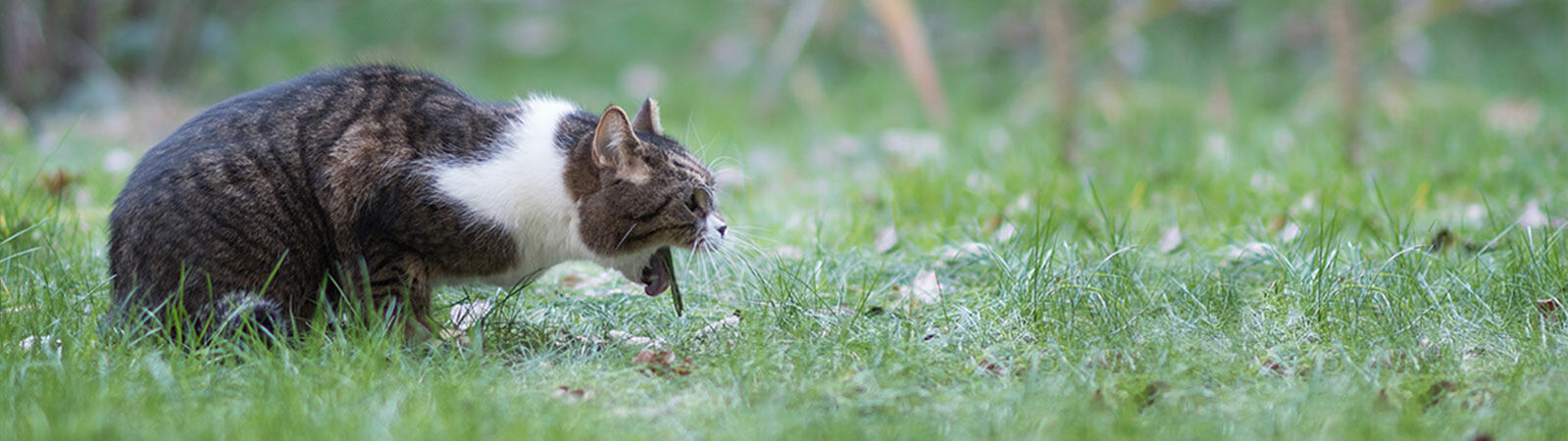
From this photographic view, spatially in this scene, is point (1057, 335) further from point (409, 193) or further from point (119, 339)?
point (119, 339)

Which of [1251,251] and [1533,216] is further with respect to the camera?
[1533,216]

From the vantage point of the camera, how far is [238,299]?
2484 mm

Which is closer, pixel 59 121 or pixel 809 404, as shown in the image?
pixel 809 404

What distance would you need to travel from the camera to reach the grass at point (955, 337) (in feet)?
6.73

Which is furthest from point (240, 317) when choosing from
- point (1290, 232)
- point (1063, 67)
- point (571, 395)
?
point (1063, 67)

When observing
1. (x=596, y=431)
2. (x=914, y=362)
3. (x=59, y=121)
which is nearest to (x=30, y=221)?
(x=596, y=431)

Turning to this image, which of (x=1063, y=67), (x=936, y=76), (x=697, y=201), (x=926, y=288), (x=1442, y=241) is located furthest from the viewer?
(x=936, y=76)

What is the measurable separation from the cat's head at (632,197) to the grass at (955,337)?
178 millimetres

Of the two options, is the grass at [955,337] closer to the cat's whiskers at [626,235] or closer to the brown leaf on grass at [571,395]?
the brown leaf on grass at [571,395]

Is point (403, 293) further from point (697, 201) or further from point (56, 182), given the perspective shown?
point (56, 182)

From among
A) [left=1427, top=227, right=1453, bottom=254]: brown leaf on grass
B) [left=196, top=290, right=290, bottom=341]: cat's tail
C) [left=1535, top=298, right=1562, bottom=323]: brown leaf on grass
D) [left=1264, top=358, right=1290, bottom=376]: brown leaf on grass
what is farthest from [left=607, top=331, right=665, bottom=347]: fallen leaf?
[left=1427, top=227, right=1453, bottom=254]: brown leaf on grass

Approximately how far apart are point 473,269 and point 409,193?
7.5 inches

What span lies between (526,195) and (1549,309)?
1987 millimetres

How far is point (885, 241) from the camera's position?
3512 millimetres
